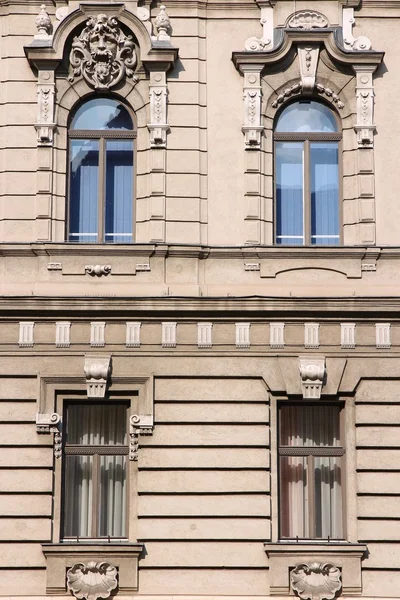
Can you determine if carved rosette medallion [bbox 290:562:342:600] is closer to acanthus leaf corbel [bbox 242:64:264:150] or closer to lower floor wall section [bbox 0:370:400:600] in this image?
lower floor wall section [bbox 0:370:400:600]

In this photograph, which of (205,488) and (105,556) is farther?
(205,488)


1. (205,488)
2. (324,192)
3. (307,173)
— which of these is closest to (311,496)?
(205,488)

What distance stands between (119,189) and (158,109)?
1.63m

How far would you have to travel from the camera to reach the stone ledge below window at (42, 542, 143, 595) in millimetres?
22469

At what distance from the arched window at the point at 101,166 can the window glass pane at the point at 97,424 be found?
3.30m

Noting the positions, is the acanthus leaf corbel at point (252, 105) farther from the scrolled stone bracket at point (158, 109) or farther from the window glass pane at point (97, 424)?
the window glass pane at point (97, 424)

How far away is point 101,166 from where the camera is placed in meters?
24.8

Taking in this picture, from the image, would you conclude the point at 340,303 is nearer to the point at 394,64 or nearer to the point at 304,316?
the point at 304,316

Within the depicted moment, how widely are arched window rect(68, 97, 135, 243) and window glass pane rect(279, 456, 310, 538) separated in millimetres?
5218

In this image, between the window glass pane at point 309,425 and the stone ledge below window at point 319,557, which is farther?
the window glass pane at point 309,425

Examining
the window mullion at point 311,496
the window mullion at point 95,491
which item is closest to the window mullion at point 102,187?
the window mullion at point 95,491

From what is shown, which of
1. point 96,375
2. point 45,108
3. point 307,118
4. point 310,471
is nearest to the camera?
point 96,375

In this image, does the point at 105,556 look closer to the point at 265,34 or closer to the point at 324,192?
the point at 324,192

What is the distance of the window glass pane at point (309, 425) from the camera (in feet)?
77.7
